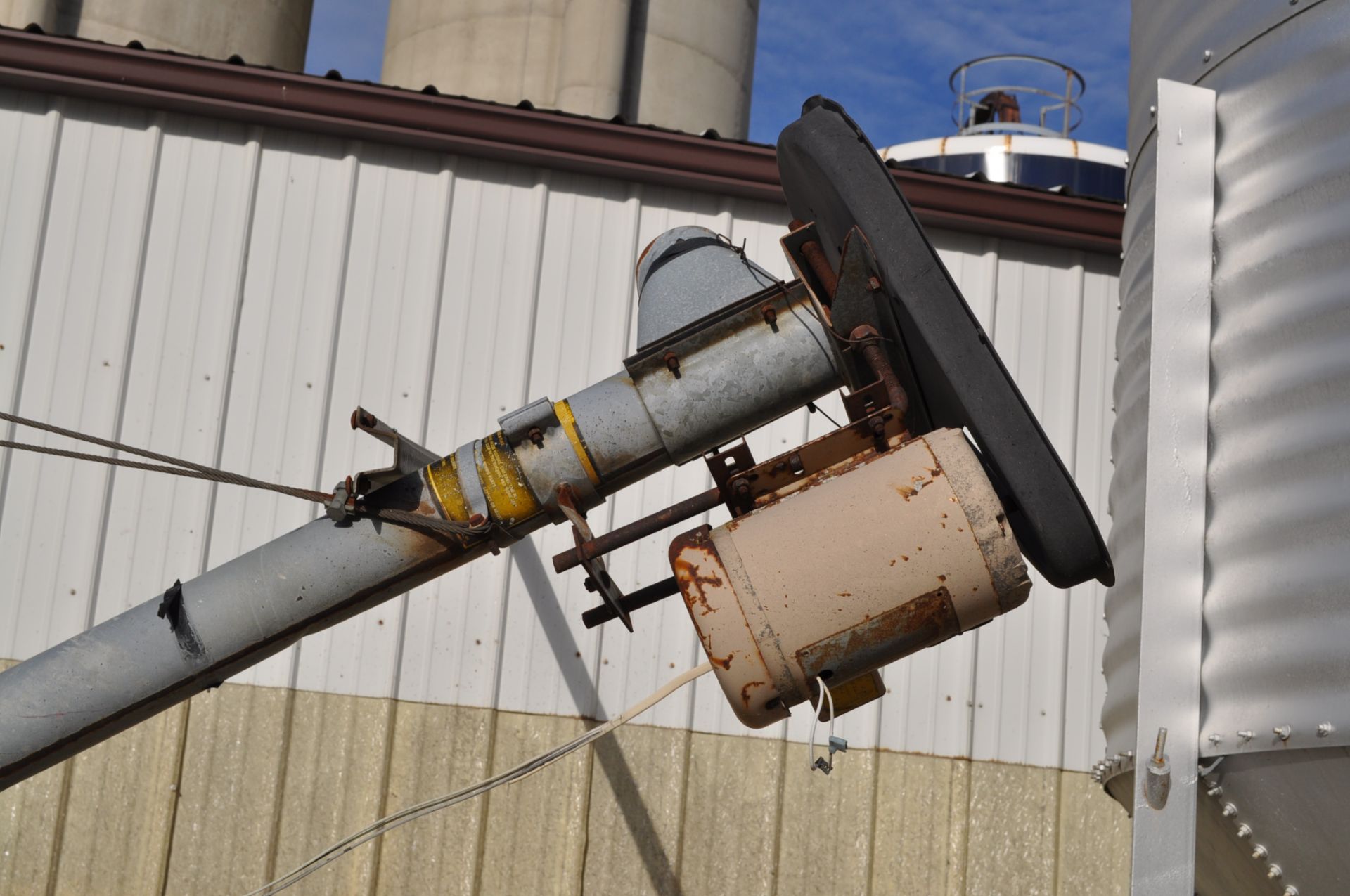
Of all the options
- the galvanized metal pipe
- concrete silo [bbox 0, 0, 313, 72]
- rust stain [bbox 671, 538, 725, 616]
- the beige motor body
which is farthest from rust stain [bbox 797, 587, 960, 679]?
concrete silo [bbox 0, 0, 313, 72]

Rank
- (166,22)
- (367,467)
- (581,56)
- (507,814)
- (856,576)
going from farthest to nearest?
(581,56) < (166,22) < (367,467) < (507,814) < (856,576)

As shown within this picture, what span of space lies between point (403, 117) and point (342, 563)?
3613mm

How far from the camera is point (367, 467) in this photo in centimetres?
575

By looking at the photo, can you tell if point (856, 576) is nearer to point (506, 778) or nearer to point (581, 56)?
point (506, 778)

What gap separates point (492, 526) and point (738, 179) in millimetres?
3574

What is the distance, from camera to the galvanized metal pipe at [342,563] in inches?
104

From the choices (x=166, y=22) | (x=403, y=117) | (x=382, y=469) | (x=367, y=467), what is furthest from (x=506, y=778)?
(x=166, y=22)

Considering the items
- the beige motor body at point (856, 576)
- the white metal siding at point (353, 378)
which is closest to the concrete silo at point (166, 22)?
the white metal siding at point (353, 378)

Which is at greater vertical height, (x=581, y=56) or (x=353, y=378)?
(x=581, y=56)

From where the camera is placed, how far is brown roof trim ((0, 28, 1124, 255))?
18.9ft

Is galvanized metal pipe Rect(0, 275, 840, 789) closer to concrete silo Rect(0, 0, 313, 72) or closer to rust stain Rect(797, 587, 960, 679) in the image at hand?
rust stain Rect(797, 587, 960, 679)

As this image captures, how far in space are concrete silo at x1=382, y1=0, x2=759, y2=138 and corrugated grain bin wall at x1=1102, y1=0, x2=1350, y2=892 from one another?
7.88 m

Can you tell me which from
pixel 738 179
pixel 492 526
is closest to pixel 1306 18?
pixel 492 526

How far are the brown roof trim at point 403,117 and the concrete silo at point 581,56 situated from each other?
15.3 feet
